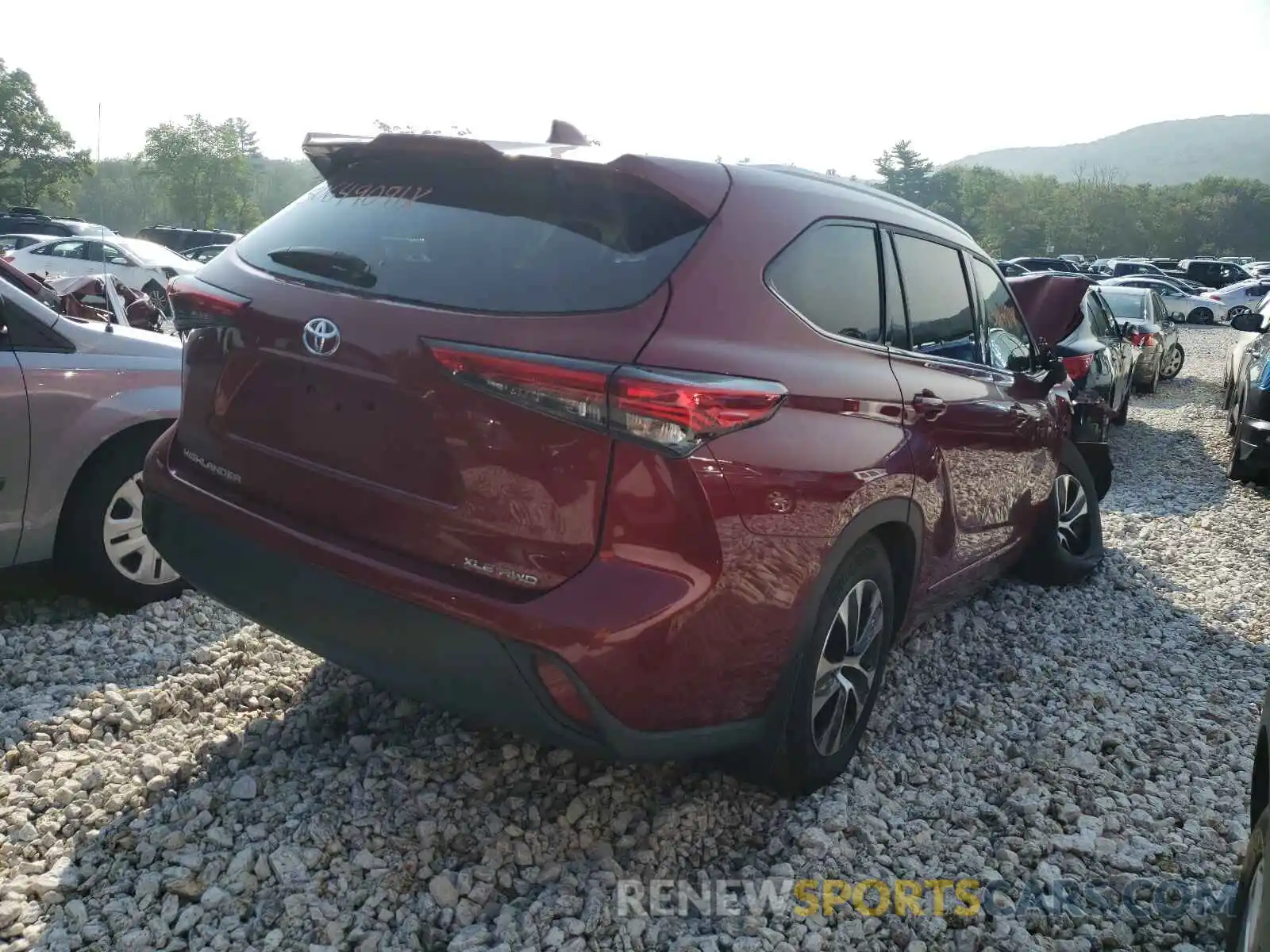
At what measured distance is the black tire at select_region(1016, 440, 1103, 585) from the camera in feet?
17.3

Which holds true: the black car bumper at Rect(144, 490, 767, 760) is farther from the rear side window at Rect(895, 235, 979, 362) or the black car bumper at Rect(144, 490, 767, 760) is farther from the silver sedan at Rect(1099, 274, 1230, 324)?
the silver sedan at Rect(1099, 274, 1230, 324)

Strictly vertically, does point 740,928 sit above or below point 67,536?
below

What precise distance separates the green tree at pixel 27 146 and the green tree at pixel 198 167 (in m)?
13.8

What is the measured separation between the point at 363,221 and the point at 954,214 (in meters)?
116

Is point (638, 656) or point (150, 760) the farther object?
point (150, 760)

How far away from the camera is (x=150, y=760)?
3.09m

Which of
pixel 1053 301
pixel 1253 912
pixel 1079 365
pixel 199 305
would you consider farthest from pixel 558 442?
pixel 1079 365

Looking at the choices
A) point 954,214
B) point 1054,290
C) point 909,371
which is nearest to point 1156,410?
point 1054,290

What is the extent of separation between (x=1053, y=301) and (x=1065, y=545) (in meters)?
2.63

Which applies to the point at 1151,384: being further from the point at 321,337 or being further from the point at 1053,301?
the point at 321,337

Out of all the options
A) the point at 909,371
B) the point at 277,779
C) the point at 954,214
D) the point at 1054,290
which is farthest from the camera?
the point at 954,214

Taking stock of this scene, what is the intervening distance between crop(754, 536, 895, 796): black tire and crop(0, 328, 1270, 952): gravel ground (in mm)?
128

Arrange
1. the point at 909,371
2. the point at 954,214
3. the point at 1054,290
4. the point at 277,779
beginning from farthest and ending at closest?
the point at 954,214, the point at 1054,290, the point at 909,371, the point at 277,779

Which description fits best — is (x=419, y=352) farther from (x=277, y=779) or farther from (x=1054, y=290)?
(x=1054, y=290)
